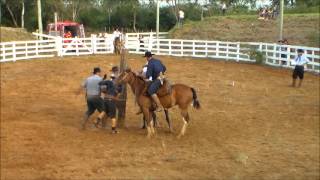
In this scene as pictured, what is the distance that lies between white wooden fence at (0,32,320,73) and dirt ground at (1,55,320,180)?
6360 millimetres

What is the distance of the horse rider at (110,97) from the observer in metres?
13.5

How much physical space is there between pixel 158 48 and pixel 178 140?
23.0 metres

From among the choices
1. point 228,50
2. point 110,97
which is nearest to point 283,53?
point 228,50

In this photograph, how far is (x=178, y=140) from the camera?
1283 centimetres

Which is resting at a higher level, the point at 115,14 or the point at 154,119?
the point at 115,14

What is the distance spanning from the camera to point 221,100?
18688mm

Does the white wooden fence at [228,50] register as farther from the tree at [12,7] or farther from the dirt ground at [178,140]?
the tree at [12,7]

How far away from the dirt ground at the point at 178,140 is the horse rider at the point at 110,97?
385mm

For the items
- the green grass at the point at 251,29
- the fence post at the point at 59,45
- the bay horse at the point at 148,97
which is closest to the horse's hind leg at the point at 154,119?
the bay horse at the point at 148,97

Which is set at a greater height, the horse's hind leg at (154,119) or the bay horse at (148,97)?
the bay horse at (148,97)

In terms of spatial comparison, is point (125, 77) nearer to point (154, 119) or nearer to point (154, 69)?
point (154, 69)

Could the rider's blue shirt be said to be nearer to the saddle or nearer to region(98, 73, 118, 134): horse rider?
the saddle

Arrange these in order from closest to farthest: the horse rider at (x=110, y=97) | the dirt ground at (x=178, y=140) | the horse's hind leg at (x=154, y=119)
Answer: the dirt ground at (x=178, y=140) → the horse rider at (x=110, y=97) → the horse's hind leg at (x=154, y=119)

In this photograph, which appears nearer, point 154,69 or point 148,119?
point 154,69
